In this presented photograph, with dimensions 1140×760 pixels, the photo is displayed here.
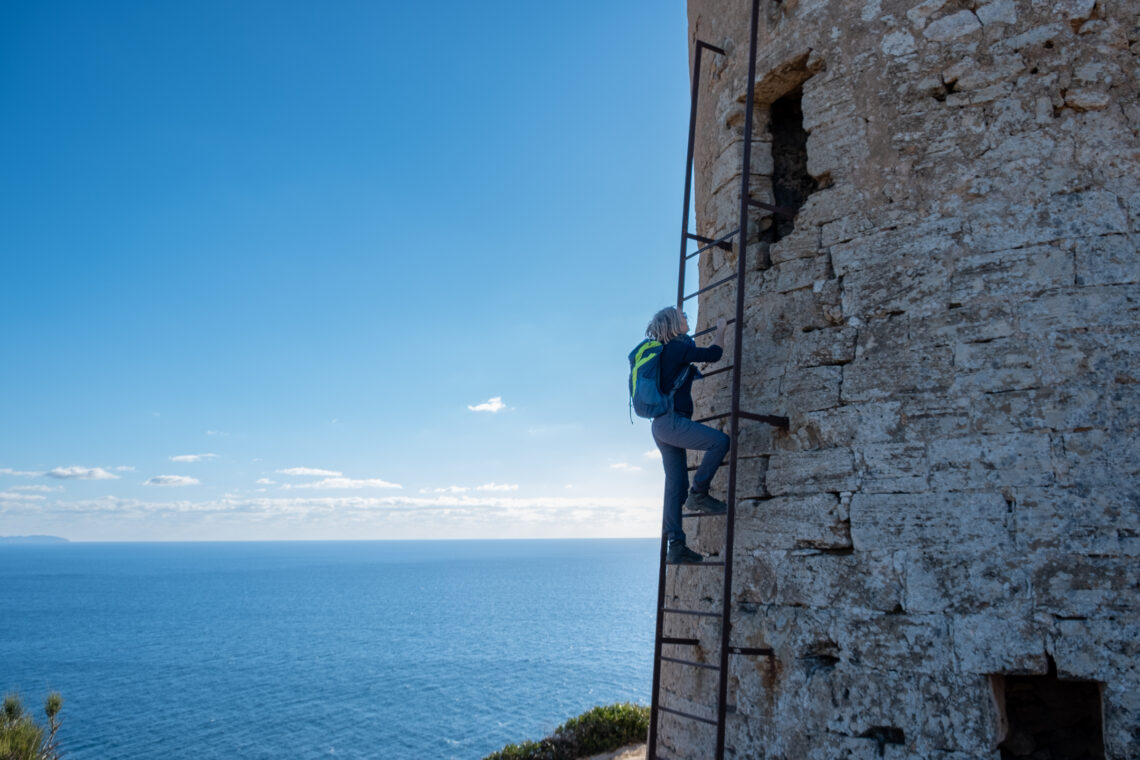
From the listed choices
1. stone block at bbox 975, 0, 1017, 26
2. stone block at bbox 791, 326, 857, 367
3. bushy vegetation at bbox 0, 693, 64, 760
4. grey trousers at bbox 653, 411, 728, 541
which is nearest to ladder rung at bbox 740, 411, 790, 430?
grey trousers at bbox 653, 411, 728, 541

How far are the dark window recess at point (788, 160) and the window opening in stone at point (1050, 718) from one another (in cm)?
302

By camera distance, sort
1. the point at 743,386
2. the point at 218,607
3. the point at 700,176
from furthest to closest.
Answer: the point at 218,607
the point at 700,176
the point at 743,386

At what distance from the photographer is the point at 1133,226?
3762 mm

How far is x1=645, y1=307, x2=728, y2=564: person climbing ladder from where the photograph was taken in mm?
4645

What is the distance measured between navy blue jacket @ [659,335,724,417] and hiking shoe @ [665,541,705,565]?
0.88 m

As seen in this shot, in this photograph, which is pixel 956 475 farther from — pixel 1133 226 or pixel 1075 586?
pixel 1133 226

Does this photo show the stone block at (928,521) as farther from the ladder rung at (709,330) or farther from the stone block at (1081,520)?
the ladder rung at (709,330)

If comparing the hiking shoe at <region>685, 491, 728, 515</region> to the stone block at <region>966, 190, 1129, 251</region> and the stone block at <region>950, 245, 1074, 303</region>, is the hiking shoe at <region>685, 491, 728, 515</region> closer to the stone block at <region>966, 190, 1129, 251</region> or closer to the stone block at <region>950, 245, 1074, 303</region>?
the stone block at <region>950, 245, 1074, 303</region>

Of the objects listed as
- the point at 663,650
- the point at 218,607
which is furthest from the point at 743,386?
the point at 218,607

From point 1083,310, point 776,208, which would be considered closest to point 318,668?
point 776,208

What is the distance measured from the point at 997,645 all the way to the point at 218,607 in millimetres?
90686

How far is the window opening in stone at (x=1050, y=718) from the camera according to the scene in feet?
12.0

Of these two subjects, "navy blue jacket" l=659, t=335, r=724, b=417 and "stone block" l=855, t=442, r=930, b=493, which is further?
"navy blue jacket" l=659, t=335, r=724, b=417

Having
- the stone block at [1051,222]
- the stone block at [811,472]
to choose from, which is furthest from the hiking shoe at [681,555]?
the stone block at [1051,222]
